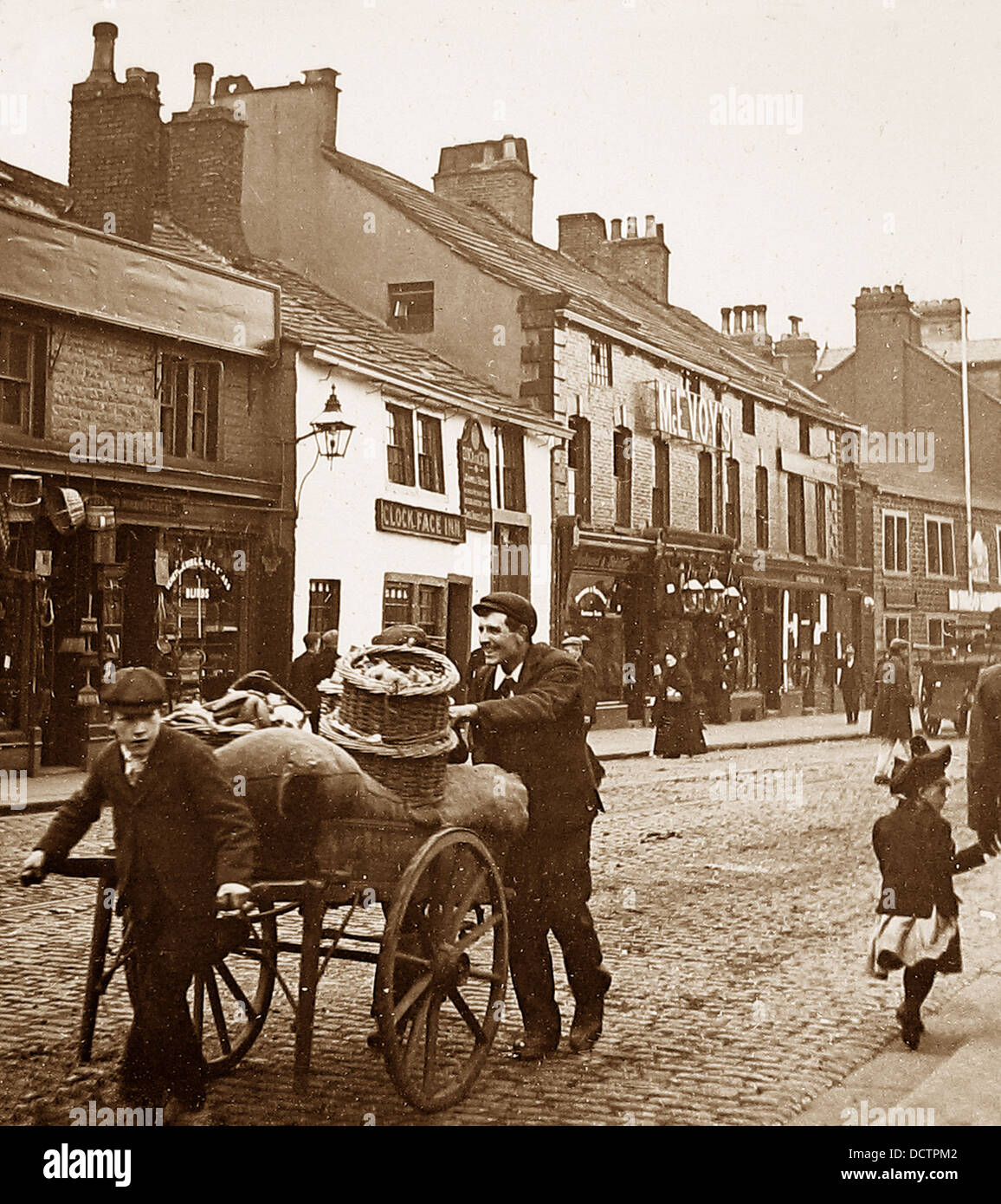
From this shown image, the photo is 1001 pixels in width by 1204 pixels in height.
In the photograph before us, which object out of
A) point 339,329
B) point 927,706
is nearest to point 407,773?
point 339,329

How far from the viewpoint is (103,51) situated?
1897 cm

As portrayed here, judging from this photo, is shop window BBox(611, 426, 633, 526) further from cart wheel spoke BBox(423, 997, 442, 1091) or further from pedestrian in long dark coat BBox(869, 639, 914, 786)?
cart wheel spoke BBox(423, 997, 442, 1091)

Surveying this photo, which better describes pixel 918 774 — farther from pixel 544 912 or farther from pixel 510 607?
pixel 510 607

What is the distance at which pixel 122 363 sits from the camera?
1730 centimetres

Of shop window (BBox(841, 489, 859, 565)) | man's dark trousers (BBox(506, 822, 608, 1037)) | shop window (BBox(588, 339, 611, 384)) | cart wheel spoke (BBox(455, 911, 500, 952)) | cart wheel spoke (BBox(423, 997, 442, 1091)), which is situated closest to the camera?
cart wheel spoke (BBox(423, 997, 442, 1091))

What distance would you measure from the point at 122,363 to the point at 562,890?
13.2 m

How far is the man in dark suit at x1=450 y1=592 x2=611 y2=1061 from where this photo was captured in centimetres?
552

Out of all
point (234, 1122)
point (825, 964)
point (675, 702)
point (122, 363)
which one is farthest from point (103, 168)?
point (234, 1122)

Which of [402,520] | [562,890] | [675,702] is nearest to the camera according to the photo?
[562,890]

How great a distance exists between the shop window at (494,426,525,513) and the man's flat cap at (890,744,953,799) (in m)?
18.8
